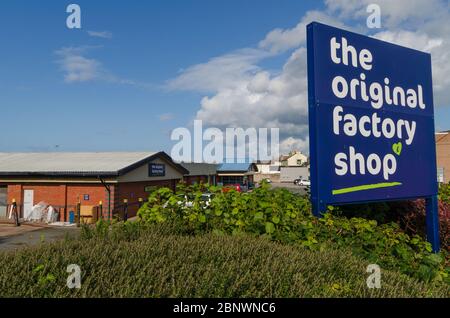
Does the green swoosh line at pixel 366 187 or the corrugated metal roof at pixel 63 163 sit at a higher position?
the corrugated metal roof at pixel 63 163

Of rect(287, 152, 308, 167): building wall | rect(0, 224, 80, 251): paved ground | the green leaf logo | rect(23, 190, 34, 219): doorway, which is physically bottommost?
rect(0, 224, 80, 251): paved ground

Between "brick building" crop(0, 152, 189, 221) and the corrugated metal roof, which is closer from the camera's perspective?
"brick building" crop(0, 152, 189, 221)

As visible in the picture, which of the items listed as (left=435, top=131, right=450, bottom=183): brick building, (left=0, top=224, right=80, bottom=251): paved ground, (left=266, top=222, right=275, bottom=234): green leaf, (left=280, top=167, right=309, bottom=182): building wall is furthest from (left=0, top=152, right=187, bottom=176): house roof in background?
(left=280, top=167, right=309, bottom=182): building wall

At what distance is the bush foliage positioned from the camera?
4473 millimetres

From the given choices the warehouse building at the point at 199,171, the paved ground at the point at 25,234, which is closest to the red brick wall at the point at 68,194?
the paved ground at the point at 25,234

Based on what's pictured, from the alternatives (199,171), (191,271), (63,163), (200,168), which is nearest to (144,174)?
(63,163)

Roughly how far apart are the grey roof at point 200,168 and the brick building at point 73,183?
1282cm

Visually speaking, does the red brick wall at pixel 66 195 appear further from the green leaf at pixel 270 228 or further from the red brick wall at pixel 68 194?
the green leaf at pixel 270 228

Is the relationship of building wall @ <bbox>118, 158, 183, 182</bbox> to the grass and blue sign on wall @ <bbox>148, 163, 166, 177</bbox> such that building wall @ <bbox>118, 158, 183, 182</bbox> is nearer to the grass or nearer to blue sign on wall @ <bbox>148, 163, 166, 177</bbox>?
blue sign on wall @ <bbox>148, 163, 166, 177</bbox>

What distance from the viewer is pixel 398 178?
19.1ft

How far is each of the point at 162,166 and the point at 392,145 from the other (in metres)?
21.6

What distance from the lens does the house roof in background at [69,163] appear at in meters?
19.8

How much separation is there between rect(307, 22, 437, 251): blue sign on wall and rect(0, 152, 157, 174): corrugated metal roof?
16240 millimetres
